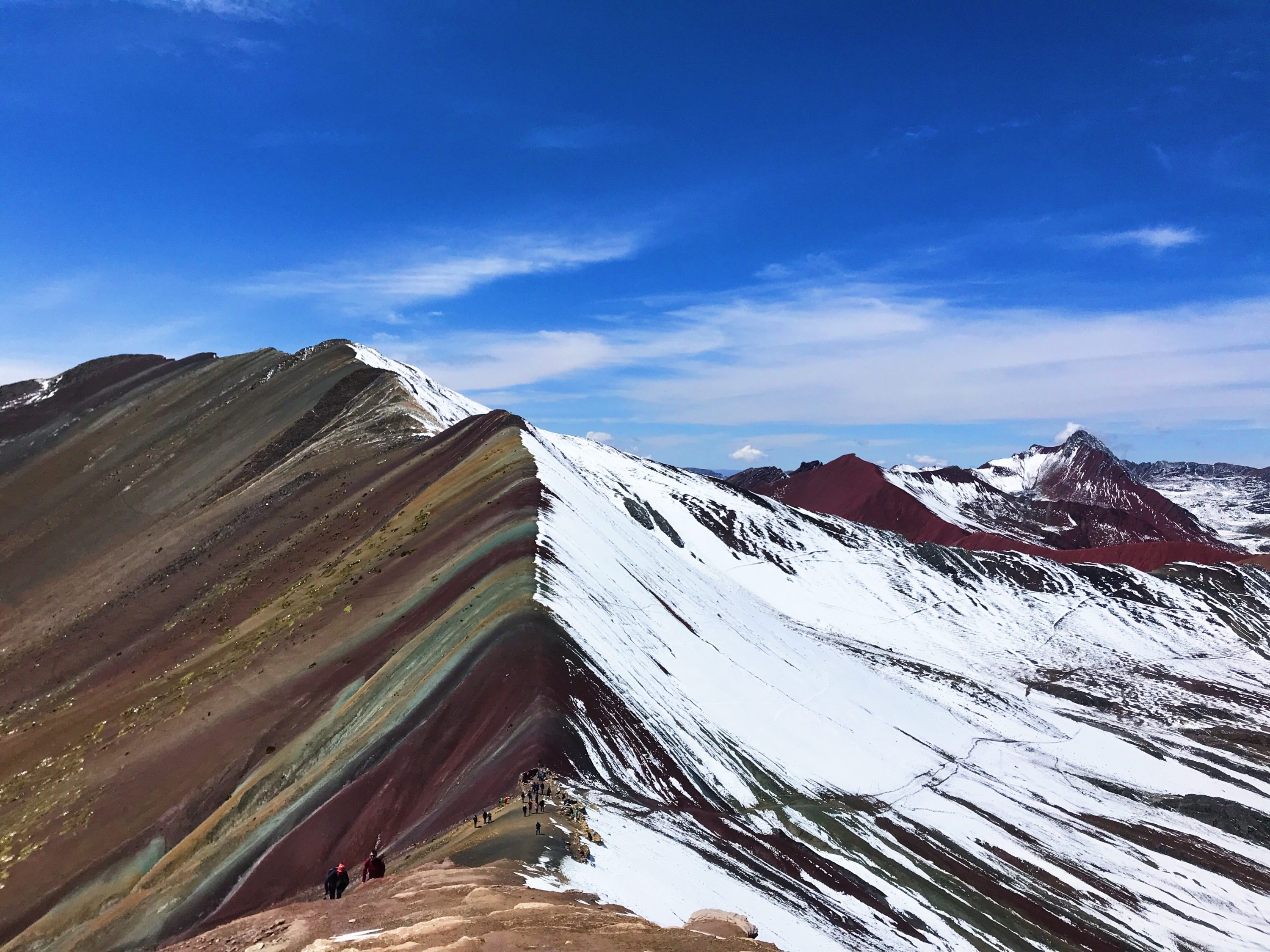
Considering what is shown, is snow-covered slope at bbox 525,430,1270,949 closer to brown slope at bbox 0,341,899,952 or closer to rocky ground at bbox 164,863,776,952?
brown slope at bbox 0,341,899,952

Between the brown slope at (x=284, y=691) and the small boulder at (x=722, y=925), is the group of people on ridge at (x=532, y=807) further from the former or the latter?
the small boulder at (x=722, y=925)

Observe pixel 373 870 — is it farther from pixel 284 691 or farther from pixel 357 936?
pixel 284 691

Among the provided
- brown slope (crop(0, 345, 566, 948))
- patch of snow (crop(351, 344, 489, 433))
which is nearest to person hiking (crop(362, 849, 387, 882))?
brown slope (crop(0, 345, 566, 948))

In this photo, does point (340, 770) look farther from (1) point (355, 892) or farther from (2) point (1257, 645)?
(2) point (1257, 645)

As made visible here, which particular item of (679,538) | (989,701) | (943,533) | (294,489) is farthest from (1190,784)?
(943,533)

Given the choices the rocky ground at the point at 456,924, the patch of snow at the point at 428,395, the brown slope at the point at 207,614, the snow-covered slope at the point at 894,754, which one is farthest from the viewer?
the patch of snow at the point at 428,395

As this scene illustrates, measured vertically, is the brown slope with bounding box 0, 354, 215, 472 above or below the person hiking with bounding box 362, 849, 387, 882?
above

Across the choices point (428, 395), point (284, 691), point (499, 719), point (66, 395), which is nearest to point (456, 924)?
point (499, 719)

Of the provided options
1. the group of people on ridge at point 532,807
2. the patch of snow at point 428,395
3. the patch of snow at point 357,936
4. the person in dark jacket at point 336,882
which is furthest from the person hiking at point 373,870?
the patch of snow at point 428,395
